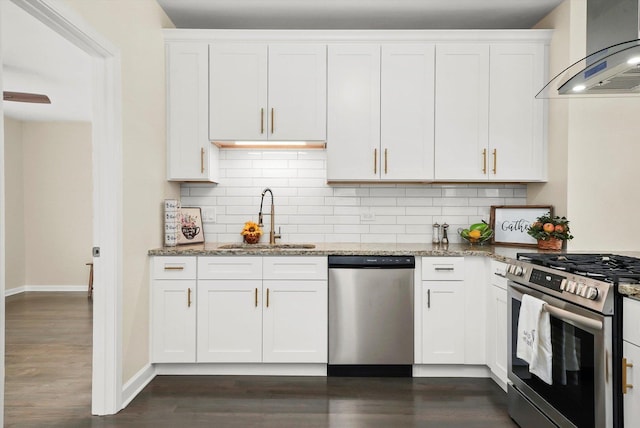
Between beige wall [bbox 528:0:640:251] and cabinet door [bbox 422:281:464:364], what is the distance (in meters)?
0.95

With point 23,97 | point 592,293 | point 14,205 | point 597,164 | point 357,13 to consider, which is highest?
point 357,13

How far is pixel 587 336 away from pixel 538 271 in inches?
17.6

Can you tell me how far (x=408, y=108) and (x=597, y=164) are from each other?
1.39m

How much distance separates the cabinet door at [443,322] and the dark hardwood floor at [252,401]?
0.19 metres

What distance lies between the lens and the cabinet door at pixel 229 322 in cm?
297

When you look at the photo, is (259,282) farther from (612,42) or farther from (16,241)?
(16,241)

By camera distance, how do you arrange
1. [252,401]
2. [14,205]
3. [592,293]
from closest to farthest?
1. [592,293]
2. [252,401]
3. [14,205]

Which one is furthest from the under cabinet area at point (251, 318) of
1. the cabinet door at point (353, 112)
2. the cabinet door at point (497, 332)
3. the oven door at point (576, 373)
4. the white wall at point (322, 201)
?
the oven door at point (576, 373)

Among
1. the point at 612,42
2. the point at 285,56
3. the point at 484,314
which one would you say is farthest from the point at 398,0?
the point at 484,314

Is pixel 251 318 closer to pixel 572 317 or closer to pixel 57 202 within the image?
pixel 572 317

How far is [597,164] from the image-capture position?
2.94 m

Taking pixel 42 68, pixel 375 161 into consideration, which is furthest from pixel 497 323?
pixel 42 68

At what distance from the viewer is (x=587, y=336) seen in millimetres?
1741

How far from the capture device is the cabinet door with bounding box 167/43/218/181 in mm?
3242
